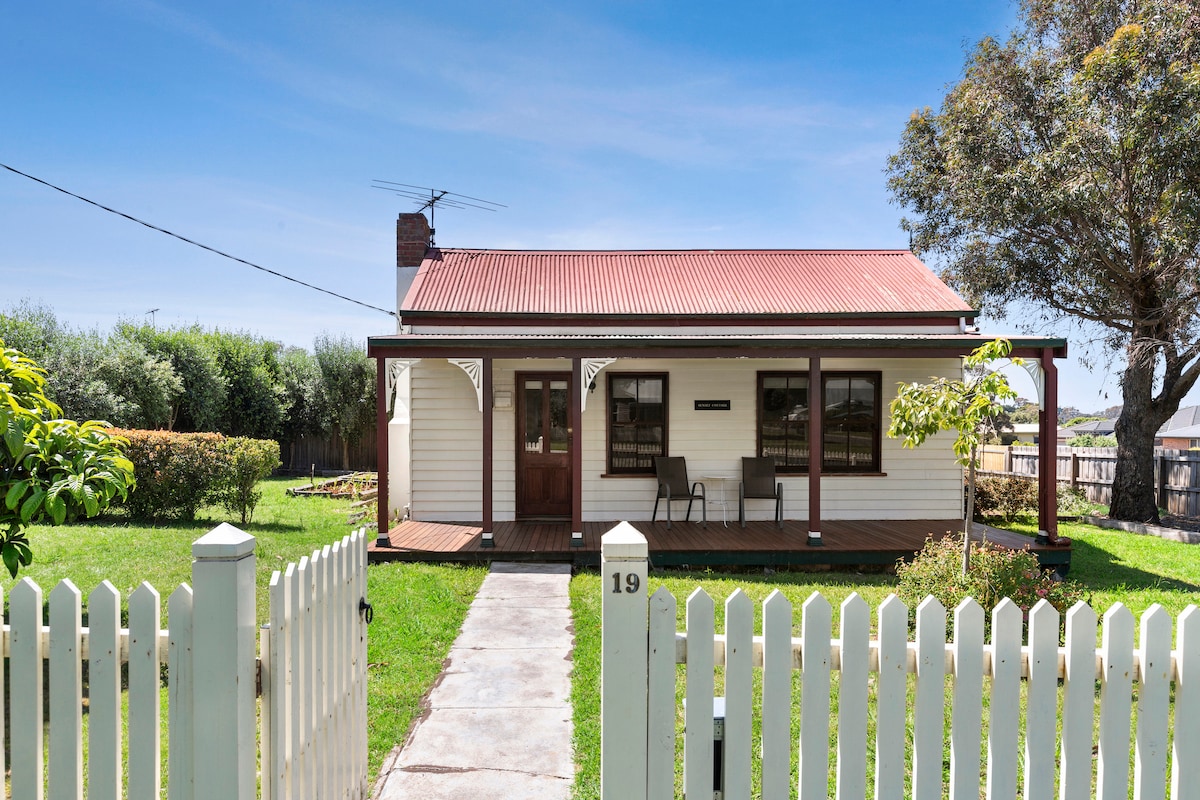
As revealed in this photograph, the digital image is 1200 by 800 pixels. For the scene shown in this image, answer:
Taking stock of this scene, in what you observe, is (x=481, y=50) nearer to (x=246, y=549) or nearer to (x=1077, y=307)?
(x=246, y=549)

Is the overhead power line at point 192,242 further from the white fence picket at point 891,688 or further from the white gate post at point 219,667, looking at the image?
the white fence picket at point 891,688

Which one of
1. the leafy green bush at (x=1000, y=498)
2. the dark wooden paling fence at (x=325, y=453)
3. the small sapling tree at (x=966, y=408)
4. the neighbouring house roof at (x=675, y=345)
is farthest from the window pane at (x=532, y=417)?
the dark wooden paling fence at (x=325, y=453)

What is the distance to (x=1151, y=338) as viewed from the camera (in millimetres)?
12844

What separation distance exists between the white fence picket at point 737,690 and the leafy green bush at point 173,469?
1055cm

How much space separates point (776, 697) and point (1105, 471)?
1666 centimetres

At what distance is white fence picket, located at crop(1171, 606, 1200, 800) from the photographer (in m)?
1.89

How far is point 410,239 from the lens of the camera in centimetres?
1304

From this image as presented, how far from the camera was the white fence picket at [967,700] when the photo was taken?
6.14 feet

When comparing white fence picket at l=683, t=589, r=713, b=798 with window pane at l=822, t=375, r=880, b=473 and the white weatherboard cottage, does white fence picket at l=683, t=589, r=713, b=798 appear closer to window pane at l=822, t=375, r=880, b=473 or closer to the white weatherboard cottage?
the white weatherboard cottage

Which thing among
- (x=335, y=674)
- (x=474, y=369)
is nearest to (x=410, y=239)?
(x=474, y=369)

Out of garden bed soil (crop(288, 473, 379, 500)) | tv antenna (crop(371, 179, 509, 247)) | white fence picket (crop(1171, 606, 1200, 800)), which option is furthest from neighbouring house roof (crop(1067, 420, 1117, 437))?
white fence picket (crop(1171, 606, 1200, 800))

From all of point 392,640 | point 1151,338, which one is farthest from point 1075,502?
point 392,640

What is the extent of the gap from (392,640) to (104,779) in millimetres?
3613

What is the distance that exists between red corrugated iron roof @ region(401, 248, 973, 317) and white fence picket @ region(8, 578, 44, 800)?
9078 mm
